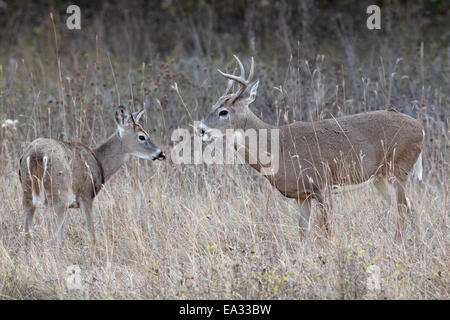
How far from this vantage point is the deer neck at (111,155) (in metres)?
7.05

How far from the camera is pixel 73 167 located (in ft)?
20.6

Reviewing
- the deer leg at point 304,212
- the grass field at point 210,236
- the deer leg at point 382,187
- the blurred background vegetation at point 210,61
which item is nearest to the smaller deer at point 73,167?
the grass field at point 210,236

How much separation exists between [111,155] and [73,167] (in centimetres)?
84

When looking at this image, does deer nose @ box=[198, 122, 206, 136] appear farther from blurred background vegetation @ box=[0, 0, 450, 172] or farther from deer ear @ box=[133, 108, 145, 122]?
Result: deer ear @ box=[133, 108, 145, 122]

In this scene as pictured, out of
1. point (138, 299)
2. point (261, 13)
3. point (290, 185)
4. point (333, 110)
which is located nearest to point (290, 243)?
point (290, 185)

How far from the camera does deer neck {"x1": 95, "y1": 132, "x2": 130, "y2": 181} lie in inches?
→ 278

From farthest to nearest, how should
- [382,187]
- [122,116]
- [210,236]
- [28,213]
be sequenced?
[122,116], [382,187], [28,213], [210,236]

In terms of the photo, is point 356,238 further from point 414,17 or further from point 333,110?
point 414,17

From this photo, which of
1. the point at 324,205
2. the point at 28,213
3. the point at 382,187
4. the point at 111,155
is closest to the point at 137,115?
the point at 111,155

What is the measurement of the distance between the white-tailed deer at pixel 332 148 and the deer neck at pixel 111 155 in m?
1.14

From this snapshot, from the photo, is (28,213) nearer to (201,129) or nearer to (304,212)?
(201,129)

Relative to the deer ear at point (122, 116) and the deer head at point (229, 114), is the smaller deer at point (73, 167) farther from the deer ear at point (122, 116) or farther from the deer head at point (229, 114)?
the deer head at point (229, 114)

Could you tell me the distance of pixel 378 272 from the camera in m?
4.53

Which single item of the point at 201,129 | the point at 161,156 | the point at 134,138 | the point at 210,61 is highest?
the point at 210,61
